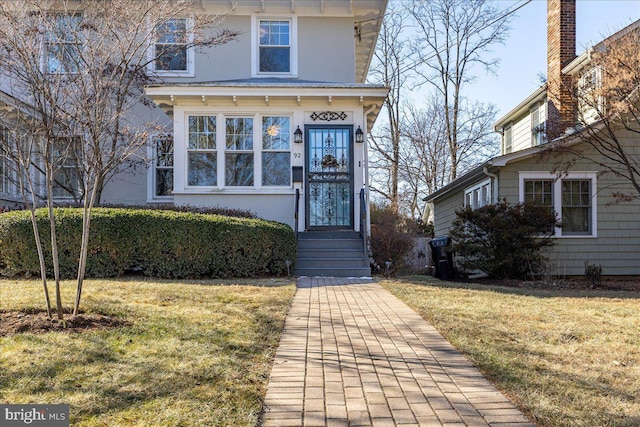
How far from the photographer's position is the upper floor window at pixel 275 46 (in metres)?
15.2

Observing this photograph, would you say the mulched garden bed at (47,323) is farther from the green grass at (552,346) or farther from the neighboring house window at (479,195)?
the neighboring house window at (479,195)

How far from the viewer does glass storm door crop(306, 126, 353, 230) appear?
13609 mm

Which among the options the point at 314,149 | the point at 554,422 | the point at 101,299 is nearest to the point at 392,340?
the point at 554,422

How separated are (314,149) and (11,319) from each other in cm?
867

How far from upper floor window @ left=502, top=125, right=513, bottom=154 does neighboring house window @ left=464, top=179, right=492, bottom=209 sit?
6.02 metres

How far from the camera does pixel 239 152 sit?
1364 centimetres

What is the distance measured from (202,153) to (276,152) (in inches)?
68.8

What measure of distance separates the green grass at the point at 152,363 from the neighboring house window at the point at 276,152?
636cm

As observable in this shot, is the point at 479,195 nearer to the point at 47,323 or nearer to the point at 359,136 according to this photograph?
the point at 359,136

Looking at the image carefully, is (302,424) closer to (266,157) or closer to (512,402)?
(512,402)

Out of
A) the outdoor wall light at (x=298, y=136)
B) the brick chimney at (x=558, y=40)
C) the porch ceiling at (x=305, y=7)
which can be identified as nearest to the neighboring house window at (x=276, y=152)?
the outdoor wall light at (x=298, y=136)

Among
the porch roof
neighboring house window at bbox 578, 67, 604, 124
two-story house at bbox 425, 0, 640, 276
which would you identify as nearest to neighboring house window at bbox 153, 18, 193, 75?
the porch roof

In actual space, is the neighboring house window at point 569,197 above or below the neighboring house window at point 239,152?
below

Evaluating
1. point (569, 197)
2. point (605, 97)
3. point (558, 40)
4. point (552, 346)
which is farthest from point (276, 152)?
point (552, 346)
